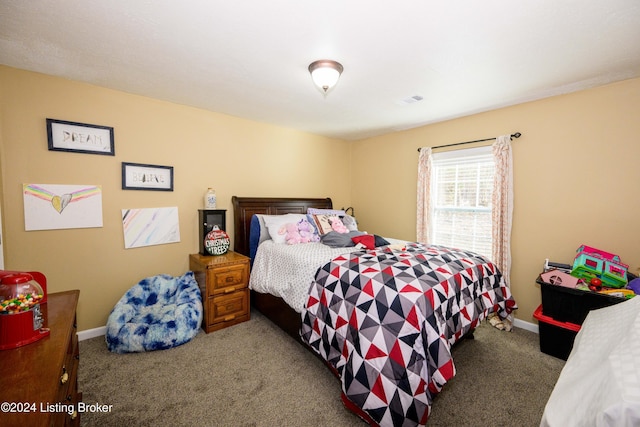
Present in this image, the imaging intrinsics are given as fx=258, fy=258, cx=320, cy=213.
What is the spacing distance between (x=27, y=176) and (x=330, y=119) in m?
3.09

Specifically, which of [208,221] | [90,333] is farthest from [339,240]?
[90,333]

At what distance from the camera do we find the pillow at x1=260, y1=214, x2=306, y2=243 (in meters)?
3.06

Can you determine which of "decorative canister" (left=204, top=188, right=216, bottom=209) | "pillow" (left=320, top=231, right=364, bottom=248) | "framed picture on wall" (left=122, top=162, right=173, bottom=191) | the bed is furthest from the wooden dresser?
"pillow" (left=320, top=231, right=364, bottom=248)

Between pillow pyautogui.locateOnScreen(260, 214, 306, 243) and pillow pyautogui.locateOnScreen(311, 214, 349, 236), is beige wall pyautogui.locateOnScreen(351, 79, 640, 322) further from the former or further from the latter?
pillow pyautogui.locateOnScreen(260, 214, 306, 243)

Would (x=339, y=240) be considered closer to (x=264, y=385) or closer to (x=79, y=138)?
(x=264, y=385)

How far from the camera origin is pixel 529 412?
168cm

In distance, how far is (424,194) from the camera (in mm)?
A: 3584

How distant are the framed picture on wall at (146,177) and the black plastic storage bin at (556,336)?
4.03 metres

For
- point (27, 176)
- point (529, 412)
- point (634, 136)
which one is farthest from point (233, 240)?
point (634, 136)

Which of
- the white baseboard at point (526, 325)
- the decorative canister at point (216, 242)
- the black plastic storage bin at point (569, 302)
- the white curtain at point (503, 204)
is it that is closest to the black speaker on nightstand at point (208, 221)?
the decorative canister at point (216, 242)

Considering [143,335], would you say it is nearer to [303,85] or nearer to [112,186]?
[112,186]

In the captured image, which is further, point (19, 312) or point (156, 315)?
point (156, 315)

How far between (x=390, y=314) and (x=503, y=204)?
7.37ft

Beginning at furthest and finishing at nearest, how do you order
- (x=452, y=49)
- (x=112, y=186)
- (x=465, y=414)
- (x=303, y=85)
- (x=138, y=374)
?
(x=112, y=186) < (x=303, y=85) < (x=138, y=374) < (x=452, y=49) < (x=465, y=414)
